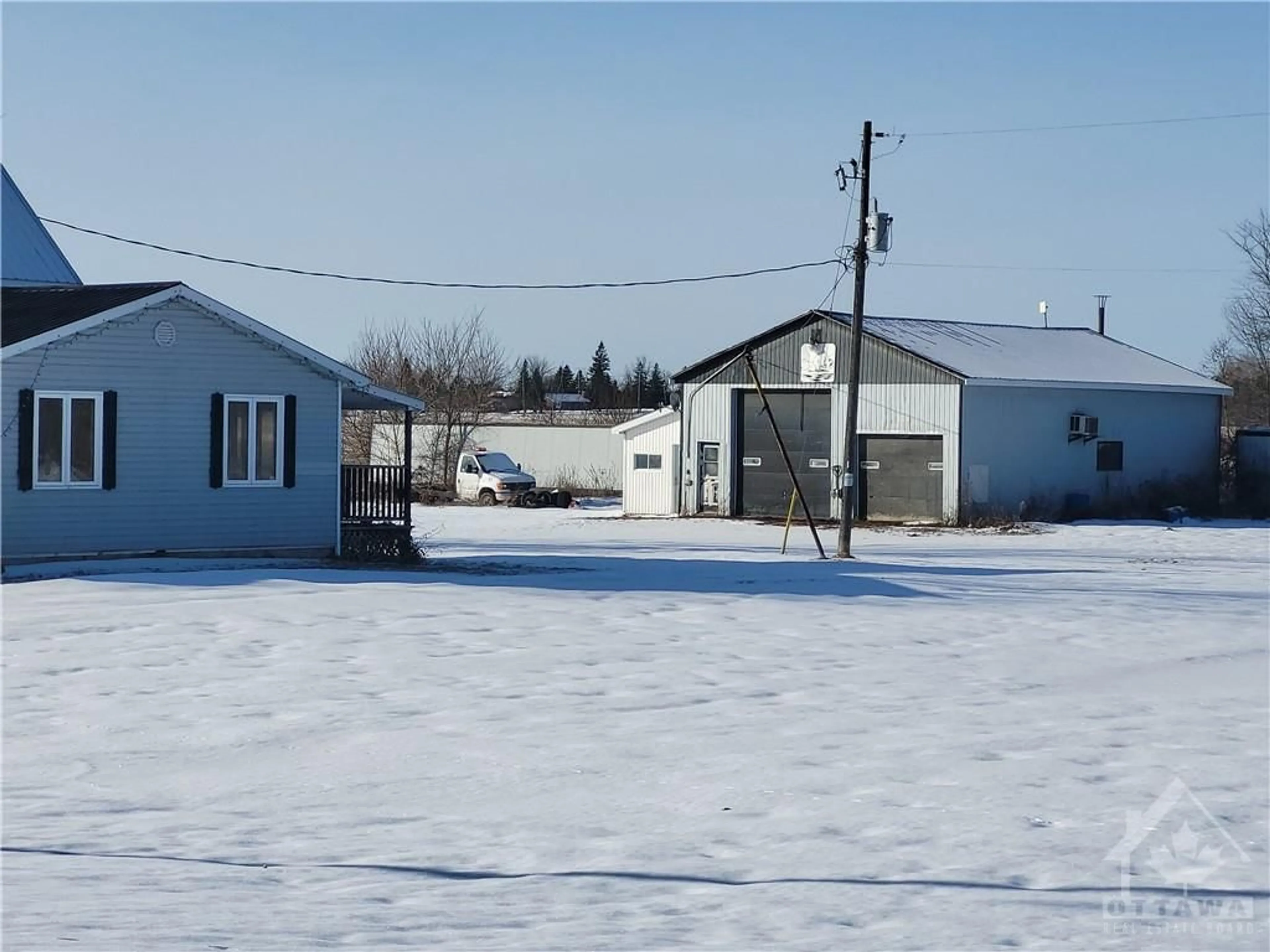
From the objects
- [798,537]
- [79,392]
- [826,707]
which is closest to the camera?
[826,707]

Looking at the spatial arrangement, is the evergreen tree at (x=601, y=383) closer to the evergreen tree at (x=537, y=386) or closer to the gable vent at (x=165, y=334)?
the evergreen tree at (x=537, y=386)

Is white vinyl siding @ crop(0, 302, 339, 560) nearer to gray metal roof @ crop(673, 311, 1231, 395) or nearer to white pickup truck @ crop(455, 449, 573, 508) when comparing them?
gray metal roof @ crop(673, 311, 1231, 395)

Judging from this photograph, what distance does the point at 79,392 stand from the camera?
77.3ft

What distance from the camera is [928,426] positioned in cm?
4303

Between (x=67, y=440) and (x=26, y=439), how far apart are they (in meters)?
0.68

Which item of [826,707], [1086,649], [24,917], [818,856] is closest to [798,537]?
[1086,649]

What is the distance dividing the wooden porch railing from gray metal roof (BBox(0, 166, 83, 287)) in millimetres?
7737

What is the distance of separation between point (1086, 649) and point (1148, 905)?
10.1 m

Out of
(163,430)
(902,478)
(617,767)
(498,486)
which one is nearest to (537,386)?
(498,486)

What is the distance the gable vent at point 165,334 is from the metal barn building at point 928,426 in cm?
2128

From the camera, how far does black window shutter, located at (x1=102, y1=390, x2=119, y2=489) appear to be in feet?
78.0

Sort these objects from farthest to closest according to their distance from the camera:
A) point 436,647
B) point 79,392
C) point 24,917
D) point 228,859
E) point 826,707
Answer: point 79,392
point 436,647
point 826,707
point 228,859
point 24,917

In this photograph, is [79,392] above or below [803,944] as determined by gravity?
above

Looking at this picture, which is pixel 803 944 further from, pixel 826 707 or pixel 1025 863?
pixel 826 707
